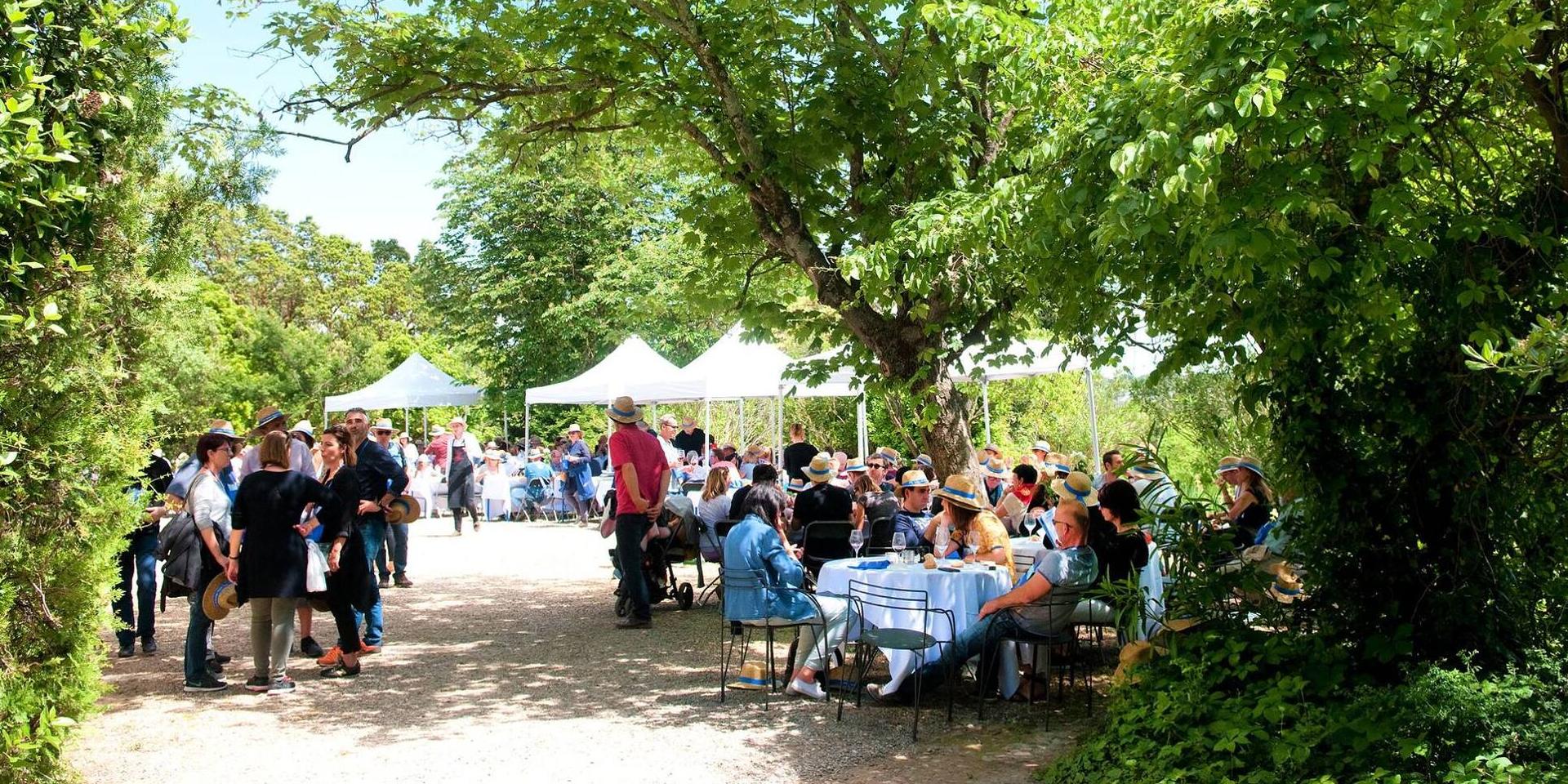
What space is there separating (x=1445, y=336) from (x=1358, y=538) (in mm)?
895

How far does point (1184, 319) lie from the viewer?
5.37 meters

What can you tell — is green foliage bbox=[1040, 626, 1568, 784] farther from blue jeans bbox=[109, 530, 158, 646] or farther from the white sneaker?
blue jeans bbox=[109, 530, 158, 646]

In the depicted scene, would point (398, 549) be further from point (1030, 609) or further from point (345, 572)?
point (1030, 609)

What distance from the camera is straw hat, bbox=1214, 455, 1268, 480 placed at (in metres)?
7.95

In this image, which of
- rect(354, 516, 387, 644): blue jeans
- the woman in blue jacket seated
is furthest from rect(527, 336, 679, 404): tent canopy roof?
the woman in blue jacket seated

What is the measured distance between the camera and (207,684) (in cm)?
718

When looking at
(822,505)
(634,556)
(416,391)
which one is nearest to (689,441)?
(416,391)

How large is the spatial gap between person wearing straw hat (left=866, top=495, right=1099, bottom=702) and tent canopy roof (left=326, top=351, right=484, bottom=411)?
61.4 feet

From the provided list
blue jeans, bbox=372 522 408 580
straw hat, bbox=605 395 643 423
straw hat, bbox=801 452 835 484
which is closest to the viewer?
straw hat, bbox=801 452 835 484

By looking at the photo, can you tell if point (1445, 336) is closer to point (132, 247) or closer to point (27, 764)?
point (132, 247)

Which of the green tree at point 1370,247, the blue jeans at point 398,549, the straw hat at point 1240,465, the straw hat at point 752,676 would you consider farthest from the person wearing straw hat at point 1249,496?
the blue jeans at point 398,549

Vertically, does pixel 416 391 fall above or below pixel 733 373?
above

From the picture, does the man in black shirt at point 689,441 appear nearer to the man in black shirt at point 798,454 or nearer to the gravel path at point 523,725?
the man in black shirt at point 798,454

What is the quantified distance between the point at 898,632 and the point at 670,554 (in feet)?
14.0
